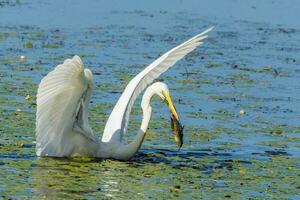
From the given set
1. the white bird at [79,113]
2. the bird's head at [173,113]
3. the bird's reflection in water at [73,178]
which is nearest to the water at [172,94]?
the bird's reflection in water at [73,178]

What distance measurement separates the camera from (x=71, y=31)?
18.6m

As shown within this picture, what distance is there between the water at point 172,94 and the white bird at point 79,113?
0.16 m

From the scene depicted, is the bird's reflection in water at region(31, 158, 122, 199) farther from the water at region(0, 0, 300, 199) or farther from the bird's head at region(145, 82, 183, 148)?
the bird's head at region(145, 82, 183, 148)

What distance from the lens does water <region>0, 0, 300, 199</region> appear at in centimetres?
916

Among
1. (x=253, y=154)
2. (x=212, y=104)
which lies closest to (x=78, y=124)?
(x=253, y=154)

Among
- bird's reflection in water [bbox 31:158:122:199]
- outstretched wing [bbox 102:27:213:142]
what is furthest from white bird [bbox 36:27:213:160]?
bird's reflection in water [bbox 31:158:122:199]

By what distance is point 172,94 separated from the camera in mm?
13516

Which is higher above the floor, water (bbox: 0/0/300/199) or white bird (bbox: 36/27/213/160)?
white bird (bbox: 36/27/213/160)

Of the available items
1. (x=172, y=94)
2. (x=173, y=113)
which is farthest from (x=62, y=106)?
(x=172, y=94)

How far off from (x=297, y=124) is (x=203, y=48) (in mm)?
5830

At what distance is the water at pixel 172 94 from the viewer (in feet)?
30.0

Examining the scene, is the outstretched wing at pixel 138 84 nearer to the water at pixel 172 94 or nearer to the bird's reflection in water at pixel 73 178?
the water at pixel 172 94

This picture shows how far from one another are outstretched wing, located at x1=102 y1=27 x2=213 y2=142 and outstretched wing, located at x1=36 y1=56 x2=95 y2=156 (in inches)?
18.5

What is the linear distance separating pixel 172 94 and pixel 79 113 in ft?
11.9
